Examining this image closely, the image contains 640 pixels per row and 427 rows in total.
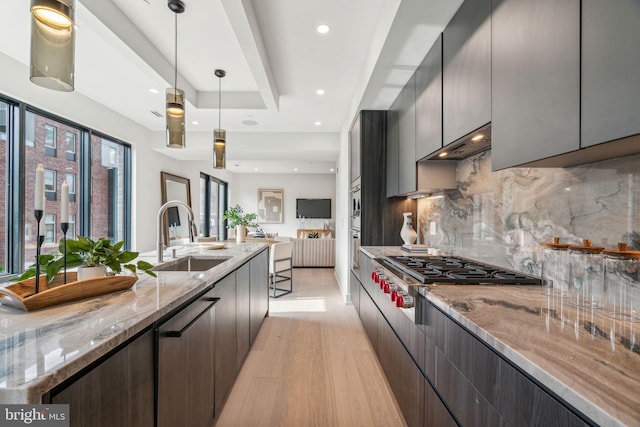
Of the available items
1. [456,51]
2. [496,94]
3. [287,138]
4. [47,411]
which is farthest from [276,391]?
[287,138]

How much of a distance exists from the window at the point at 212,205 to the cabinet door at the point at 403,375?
6.52 metres

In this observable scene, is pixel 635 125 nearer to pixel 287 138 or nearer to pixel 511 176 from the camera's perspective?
pixel 511 176

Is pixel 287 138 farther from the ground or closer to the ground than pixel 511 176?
farther from the ground

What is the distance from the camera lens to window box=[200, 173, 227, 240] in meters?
7.79

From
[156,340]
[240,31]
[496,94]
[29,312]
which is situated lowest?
[156,340]

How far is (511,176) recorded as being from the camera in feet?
5.65

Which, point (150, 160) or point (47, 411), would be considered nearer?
point (47, 411)

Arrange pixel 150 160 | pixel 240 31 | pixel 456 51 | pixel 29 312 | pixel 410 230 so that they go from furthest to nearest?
pixel 150 160 < pixel 410 230 < pixel 240 31 < pixel 456 51 < pixel 29 312

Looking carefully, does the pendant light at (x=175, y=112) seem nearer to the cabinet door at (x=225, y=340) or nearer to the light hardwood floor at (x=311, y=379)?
the cabinet door at (x=225, y=340)

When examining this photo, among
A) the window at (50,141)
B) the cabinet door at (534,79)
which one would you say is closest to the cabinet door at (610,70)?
the cabinet door at (534,79)

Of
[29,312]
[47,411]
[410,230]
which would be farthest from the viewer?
[410,230]

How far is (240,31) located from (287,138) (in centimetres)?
321

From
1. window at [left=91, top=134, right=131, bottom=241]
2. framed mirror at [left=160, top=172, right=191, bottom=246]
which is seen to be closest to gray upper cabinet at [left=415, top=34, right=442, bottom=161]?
window at [left=91, top=134, right=131, bottom=241]

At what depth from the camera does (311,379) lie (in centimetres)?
221
